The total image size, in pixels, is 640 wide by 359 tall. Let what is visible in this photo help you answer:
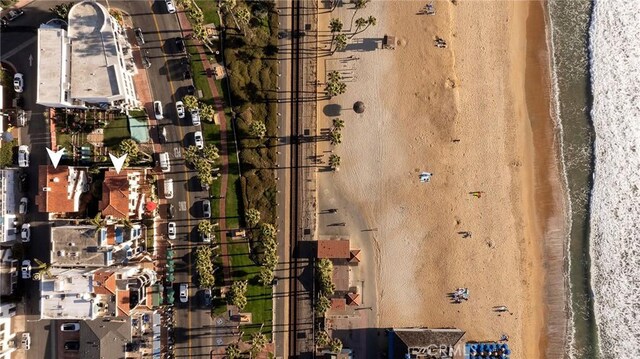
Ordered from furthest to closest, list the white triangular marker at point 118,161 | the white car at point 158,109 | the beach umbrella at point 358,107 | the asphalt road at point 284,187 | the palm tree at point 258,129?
the beach umbrella at point 358,107, the asphalt road at point 284,187, the white car at point 158,109, the palm tree at point 258,129, the white triangular marker at point 118,161

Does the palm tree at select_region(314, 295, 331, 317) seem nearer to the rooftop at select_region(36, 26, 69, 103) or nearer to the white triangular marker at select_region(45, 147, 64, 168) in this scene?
the white triangular marker at select_region(45, 147, 64, 168)

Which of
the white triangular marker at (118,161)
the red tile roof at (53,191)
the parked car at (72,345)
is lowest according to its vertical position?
the parked car at (72,345)

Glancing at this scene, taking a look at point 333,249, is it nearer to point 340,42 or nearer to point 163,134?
point 163,134

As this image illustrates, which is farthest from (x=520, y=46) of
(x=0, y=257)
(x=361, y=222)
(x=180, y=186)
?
(x=0, y=257)

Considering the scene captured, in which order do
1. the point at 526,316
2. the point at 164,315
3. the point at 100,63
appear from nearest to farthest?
the point at 100,63 → the point at 164,315 → the point at 526,316

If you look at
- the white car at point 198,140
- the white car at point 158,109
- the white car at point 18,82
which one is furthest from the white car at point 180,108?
the white car at point 18,82

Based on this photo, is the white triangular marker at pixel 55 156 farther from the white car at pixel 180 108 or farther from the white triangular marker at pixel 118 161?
the white car at pixel 180 108

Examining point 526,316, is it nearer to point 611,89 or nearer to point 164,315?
point 611,89
